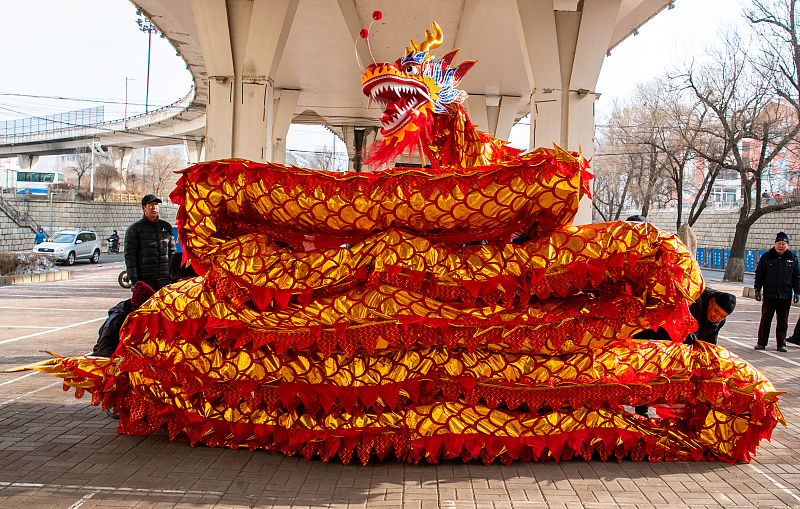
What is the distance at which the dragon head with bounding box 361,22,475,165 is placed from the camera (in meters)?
3.77

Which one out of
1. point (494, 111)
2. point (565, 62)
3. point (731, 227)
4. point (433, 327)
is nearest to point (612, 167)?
point (731, 227)

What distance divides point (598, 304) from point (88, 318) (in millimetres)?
8866

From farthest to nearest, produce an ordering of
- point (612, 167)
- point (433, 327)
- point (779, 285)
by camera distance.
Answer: point (612, 167), point (779, 285), point (433, 327)

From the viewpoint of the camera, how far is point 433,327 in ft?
10.2

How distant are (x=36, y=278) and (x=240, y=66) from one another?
1163cm

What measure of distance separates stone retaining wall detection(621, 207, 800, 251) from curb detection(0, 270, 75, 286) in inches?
1206

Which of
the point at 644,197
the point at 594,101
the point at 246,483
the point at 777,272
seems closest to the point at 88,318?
the point at 246,483

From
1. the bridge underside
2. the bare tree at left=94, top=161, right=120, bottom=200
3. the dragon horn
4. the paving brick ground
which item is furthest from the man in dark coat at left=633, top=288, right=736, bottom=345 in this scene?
the bare tree at left=94, top=161, right=120, bottom=200

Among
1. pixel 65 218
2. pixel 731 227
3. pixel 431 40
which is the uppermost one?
pixel 431 40

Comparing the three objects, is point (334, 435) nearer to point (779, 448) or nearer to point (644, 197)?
point (779, 448)

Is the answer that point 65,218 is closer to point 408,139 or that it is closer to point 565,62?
point 565,62

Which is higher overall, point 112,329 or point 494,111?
point 494,111

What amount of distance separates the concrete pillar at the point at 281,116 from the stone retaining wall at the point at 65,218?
14.3 metres

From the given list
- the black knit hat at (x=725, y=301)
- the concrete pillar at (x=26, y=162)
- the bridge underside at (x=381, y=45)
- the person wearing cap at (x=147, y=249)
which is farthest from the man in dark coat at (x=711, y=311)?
the concrete pillar at (x=26, y=162)
